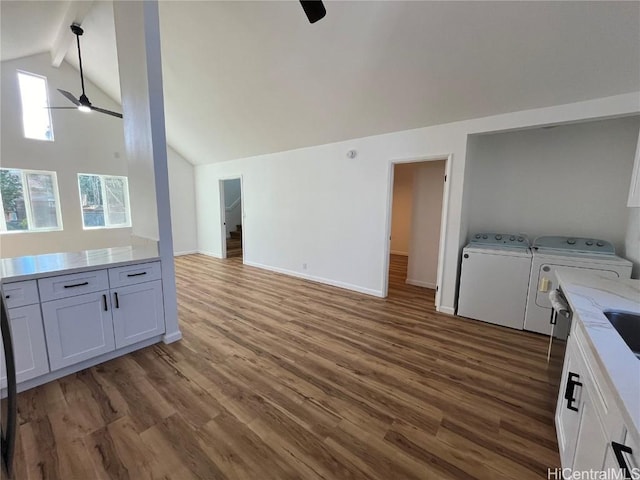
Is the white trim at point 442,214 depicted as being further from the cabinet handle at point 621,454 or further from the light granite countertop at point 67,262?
the light granite countertop at point 67,262

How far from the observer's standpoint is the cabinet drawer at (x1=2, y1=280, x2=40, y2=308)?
178 centimetres

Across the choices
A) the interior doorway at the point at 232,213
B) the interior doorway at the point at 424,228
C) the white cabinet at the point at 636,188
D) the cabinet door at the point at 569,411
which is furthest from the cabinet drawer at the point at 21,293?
the interior doorway at the point at 232,213

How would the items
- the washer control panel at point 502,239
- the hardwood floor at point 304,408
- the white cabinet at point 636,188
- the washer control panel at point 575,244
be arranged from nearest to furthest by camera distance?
the hardwood floor at point 304,408 → the white cabinet at point 636,188 → the washer control panel at point 575,244 → the washer control panel at point 502,239

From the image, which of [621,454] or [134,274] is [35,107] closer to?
[134,274]

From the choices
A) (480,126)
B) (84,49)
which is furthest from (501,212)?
(84,49)

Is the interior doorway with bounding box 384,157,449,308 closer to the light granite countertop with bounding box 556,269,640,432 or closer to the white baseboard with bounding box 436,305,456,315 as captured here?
the white baseboard with bounding box 436,305,456,315

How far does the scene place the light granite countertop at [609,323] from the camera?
2.60 feet

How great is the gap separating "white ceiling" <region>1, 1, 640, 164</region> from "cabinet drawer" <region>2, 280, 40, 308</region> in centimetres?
308

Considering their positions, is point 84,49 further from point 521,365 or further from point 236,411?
point 521,365

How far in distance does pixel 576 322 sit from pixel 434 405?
103 cm

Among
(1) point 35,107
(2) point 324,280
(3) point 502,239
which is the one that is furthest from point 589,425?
(1) point 35,107

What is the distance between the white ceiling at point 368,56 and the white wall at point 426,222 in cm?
125

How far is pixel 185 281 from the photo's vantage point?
15.4 ft

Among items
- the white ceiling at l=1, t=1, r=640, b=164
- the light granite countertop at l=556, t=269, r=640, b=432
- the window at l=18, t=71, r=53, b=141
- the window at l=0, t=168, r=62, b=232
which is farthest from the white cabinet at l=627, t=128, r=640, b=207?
the window at l=0, t=168, r=62, b=232
